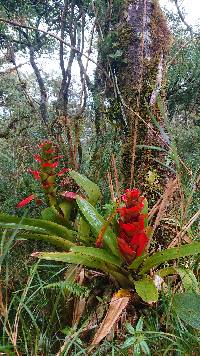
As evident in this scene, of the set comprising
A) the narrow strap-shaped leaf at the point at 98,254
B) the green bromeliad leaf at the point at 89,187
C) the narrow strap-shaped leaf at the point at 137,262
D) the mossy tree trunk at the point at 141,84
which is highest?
the mossy tree trunk at the point at 141,84

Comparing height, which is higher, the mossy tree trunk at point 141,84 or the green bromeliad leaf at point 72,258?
the mossy tree trunk at point 141,84

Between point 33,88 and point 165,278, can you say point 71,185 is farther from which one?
point 33,88

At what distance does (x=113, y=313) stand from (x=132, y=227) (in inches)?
14.4

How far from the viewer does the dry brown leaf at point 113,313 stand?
1538mm

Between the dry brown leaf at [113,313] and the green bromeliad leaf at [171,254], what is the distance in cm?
16

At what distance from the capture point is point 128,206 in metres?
1.75

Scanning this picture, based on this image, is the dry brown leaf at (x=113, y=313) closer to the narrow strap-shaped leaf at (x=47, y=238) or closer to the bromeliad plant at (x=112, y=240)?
the bromeliad plant at (x=112, y=240)

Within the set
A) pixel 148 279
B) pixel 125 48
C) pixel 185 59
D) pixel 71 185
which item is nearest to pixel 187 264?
pixel 148 279

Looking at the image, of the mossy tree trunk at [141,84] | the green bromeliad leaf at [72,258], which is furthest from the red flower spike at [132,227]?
the mossy tree trunk at [141,84]

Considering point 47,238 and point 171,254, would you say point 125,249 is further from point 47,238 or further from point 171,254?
point 47,238

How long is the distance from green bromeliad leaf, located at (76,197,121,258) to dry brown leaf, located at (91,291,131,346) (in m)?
0.22

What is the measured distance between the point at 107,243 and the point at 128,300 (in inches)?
12.0

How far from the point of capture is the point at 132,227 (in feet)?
5.72

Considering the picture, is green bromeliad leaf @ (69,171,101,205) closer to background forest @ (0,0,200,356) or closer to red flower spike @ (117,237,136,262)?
background forest @ (0,0,200,356)
